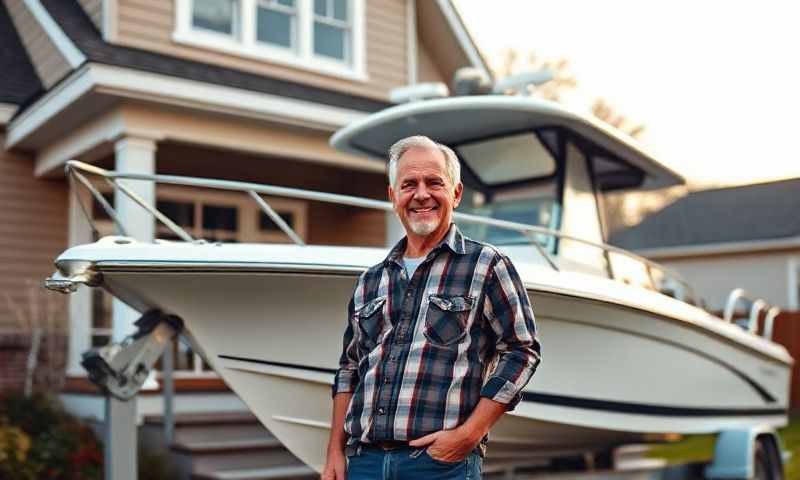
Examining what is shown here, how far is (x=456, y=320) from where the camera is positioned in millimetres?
2752

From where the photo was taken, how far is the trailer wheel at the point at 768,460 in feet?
23.1

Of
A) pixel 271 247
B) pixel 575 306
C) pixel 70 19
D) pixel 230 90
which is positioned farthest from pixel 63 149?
pixel 575 306

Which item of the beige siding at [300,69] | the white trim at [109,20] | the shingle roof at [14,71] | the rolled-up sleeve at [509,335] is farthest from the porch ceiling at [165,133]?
the rolled-up sleeve at [509,335]

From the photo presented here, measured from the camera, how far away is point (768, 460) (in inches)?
279

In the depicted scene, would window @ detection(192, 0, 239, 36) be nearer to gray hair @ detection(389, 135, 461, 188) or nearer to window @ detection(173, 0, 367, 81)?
window @ detection(173, 0, 367, 81)

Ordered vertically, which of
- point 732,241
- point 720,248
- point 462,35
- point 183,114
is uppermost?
point 462,35

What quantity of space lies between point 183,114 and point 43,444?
127 inches

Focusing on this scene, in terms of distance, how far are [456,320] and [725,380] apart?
4821 millimetres

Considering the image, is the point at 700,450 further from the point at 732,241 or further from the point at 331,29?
the point at 732,241

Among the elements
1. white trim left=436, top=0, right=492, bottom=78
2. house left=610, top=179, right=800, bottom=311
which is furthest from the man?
house left=610, top=179, right=800, bottom=311

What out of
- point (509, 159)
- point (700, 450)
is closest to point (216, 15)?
point (509, 159)

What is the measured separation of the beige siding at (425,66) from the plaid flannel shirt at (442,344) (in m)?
10.0

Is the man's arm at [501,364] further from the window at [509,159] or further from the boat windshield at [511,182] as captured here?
the window at [509,159]

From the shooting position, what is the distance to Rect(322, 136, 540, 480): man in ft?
8.88
